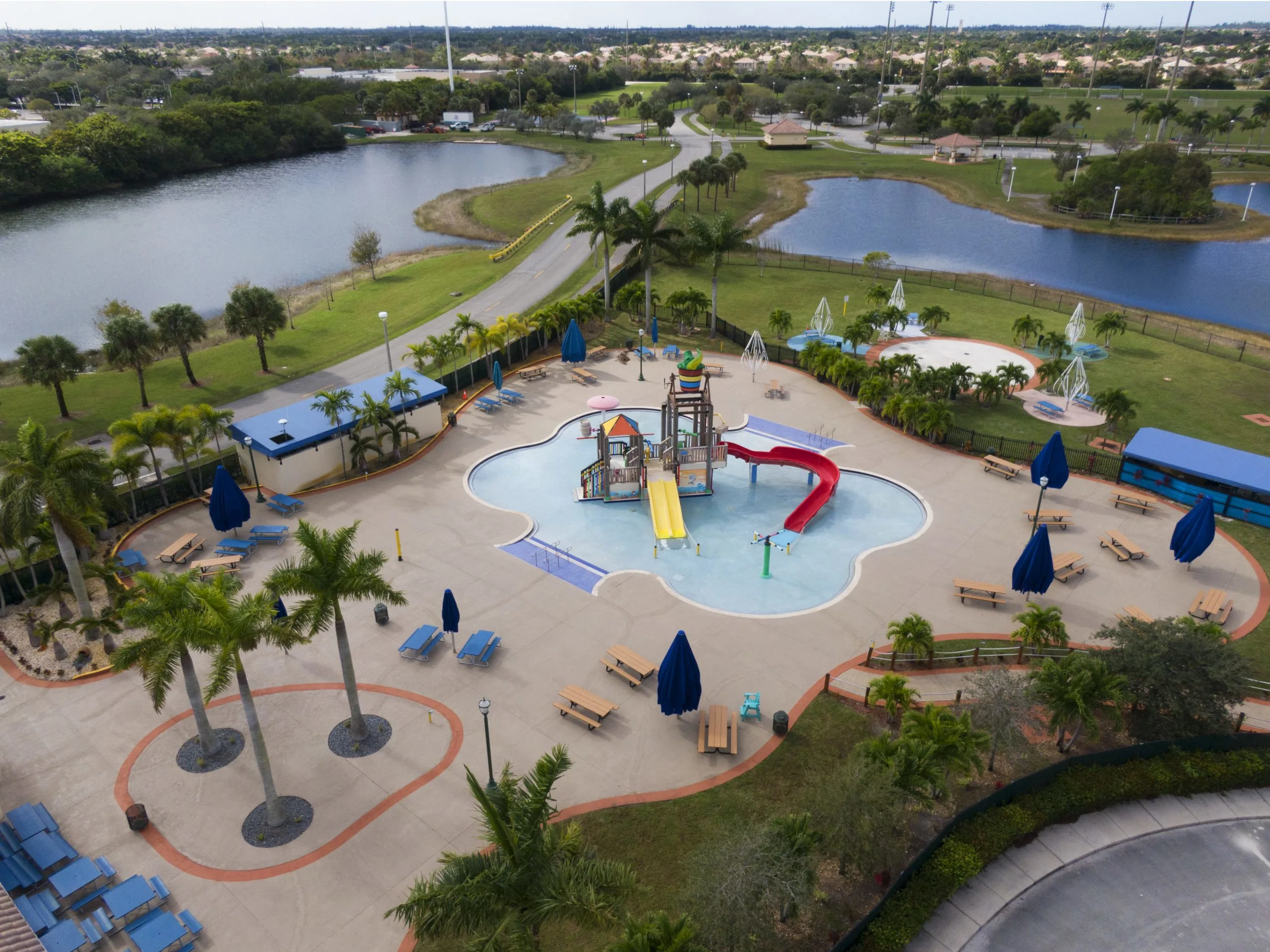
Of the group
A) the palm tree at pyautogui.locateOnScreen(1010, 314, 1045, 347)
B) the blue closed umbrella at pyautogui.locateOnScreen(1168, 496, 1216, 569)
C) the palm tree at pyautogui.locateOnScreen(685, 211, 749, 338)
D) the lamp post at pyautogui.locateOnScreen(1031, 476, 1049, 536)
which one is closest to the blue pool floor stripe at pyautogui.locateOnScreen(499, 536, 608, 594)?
the lamp post at pyautogui.locateOnScreen(1031, 476, 1049, 536)

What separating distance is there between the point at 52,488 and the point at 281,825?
512 inches

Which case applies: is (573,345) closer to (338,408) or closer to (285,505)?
(338,408)

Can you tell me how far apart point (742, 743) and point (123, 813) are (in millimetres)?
16579

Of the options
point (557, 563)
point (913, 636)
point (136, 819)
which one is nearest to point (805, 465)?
point (557, 563)

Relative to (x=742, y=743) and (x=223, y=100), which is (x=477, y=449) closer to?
(x=742, y=743)

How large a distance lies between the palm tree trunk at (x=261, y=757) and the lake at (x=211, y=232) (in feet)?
180

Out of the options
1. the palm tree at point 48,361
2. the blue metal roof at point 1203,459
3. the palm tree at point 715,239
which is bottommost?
the blue metal roof at point 1203,459

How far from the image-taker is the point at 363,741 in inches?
945

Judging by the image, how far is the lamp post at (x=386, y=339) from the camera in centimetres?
4156

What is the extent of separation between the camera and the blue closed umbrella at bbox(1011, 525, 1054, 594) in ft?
92.8

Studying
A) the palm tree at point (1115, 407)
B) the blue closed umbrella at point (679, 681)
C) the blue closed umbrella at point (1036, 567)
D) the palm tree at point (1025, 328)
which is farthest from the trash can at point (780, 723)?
the palm tree at point (1025, 328)

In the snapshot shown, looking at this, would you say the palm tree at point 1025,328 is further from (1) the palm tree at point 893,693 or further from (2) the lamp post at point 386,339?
(2) the lamp post at point 386,339

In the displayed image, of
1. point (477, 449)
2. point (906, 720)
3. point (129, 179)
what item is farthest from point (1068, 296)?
point (129, 179)

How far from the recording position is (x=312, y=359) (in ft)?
179
